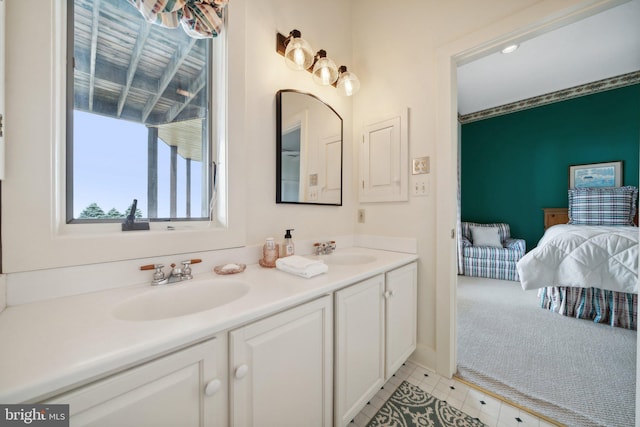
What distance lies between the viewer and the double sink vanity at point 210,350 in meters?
0.47

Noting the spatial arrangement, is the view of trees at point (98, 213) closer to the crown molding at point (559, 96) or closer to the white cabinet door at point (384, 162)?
the white cabinet door at point (384, 162)

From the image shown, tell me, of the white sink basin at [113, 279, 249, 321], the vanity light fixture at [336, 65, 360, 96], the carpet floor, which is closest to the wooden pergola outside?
the white sink basin at [113, 279, 249, 321]

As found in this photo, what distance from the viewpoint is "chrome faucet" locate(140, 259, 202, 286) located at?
3.03 feet

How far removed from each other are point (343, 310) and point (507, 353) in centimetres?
152

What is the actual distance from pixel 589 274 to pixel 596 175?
2.51 m

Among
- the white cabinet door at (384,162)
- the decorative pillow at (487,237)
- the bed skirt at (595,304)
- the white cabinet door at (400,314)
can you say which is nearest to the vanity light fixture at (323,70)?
the white cabinet door at (384,162)

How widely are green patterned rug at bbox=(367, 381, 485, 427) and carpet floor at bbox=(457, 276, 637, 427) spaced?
321 mm

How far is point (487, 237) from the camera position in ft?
12.0

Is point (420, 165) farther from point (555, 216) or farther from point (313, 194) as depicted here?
point (555, 216)

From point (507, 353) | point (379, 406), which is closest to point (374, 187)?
point (379, 406)

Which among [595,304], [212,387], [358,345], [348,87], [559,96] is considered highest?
[559,96]

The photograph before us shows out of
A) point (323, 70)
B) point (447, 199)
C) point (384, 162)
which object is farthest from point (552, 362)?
point (323, 70)

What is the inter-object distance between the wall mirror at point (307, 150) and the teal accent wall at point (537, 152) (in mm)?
3932

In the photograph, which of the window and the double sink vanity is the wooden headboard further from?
the window
